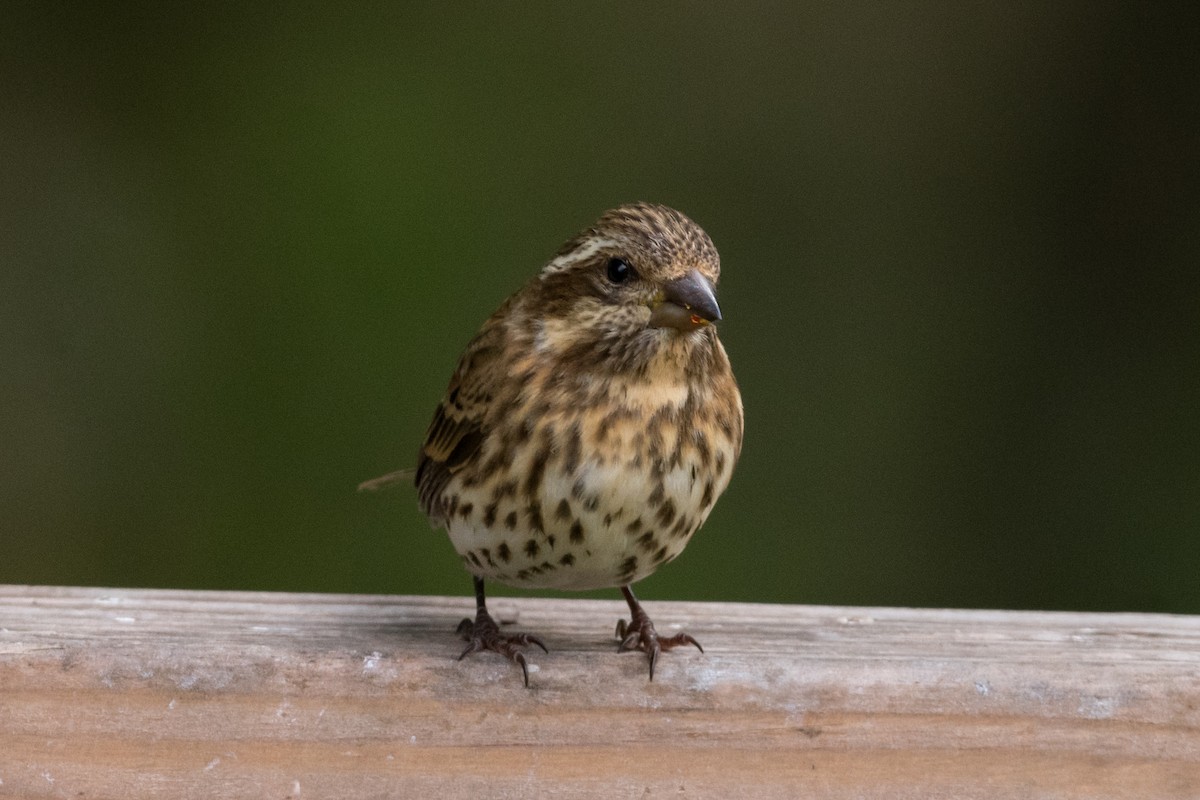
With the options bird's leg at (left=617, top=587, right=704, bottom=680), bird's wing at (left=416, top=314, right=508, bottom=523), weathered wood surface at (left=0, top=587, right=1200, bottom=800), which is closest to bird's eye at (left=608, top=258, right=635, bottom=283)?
bird's wing at (left=416, top=314, right=508, bottom=523)

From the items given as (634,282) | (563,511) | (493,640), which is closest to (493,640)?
(493,640)

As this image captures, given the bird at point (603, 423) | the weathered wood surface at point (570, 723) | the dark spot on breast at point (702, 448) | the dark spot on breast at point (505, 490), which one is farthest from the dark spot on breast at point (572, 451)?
the weathered wood surface at point (570, 723)

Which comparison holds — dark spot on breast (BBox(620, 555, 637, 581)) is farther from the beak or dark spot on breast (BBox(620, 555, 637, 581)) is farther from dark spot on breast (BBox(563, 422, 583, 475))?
the beak

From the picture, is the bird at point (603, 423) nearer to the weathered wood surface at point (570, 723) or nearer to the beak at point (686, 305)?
the beak at point (686, 305)

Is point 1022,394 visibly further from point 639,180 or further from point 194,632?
point 194,632

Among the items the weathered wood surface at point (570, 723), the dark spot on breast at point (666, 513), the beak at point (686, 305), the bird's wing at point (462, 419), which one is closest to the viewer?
the weathered wood surface at point (570, 723)

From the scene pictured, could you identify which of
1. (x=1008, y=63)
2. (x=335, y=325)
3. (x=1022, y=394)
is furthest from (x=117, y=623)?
(x=1008, y=63)
